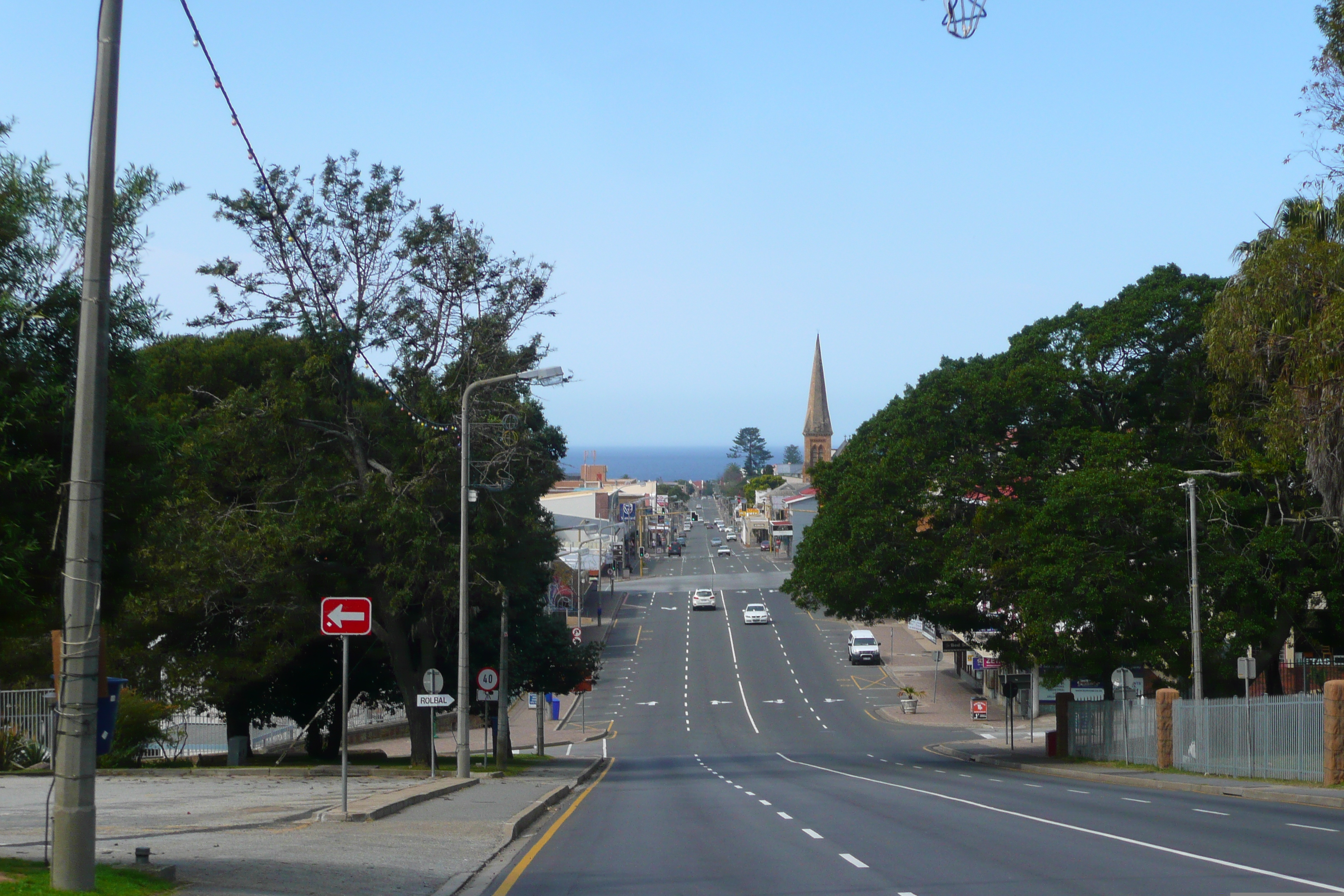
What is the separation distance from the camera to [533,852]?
14.2 m

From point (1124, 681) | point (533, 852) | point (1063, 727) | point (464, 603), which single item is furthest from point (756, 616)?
point (533, 852)

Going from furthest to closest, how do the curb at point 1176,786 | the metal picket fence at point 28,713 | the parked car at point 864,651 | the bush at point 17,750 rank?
1. the parked car at point 864,651
2. the metal picket fence at point 28,713
3. the bush at point 17,750
4. the curb at point 1176,786

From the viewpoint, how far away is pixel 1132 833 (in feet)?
50.5

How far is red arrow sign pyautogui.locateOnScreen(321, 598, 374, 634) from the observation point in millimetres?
15758

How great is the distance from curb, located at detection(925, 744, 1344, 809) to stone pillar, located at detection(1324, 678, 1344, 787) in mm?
1263

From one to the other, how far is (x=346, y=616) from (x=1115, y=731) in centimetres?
2668

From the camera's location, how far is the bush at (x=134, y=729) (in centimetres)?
3062

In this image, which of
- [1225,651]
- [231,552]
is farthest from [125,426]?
[1225,651]

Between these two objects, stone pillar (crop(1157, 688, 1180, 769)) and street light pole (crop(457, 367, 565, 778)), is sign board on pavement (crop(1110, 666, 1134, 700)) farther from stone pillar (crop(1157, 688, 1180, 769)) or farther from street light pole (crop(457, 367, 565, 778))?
street light pole (crop(457, 367, 565, 778))

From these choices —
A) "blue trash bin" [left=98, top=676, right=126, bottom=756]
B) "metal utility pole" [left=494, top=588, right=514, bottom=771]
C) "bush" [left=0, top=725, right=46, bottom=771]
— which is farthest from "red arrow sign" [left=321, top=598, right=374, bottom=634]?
"metal utility pole" [left=494, top=588, right=514, bottom=771]

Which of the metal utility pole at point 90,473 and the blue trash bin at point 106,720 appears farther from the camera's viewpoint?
the blue trash bin at point 106,720

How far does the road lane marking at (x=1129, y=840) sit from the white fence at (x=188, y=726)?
16.8m

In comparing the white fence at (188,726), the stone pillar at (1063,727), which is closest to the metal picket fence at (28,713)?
the white fence at (188,726)

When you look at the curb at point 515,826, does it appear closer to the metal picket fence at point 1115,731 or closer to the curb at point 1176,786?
the curb at point 1176,786
